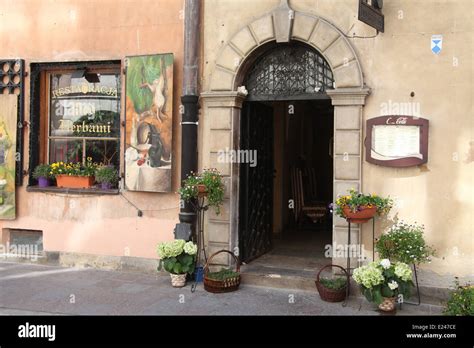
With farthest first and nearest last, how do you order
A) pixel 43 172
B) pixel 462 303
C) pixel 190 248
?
1. pixel 43 172
2. pixel 190 248
3. pixel 462 303

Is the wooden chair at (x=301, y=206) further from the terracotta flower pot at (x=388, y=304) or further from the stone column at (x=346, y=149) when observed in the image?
the terracotta flower pot at (x=388, y=304)

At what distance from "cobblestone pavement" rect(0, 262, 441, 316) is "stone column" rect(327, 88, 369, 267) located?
0.89 metres

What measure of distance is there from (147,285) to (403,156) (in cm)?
415

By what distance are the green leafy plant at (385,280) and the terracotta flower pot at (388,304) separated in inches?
3.0

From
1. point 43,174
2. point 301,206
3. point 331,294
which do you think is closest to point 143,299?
point 331,294

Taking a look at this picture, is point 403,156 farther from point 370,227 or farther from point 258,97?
point 258,97

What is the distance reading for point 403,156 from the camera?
735 cm

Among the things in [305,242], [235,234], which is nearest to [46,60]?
[235,234]

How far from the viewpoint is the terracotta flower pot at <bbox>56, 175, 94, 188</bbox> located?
30.9 feet

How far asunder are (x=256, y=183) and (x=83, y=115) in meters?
3.35

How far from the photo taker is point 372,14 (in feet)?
23.2

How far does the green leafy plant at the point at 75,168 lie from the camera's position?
31.0 feet

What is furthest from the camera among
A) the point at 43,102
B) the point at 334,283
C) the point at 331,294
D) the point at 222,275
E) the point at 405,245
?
the point at 43,102

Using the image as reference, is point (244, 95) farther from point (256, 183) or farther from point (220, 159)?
point (256, 183)
